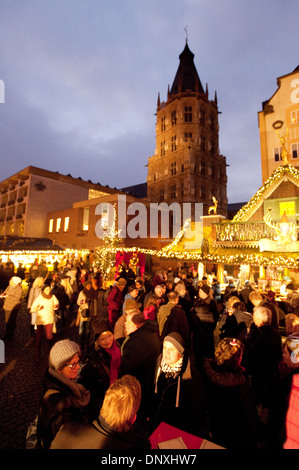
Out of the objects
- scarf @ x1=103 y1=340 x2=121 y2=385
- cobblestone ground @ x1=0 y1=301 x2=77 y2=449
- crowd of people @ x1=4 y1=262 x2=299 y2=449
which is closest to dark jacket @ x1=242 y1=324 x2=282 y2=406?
crowd of people @ x1=4 y1=262 x2=299 y2=449

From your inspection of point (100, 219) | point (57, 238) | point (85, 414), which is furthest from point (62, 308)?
point (57, 238)

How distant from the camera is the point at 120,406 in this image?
178 cm

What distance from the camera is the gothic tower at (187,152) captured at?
52.8 metres

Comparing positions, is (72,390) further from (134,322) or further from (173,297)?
(173,297)

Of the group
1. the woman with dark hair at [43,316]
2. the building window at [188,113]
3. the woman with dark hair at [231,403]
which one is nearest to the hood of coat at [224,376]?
the woman with dark hair at [231,403]

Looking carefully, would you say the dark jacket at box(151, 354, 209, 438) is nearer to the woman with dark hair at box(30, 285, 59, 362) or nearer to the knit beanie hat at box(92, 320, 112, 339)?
the knit beanie hat at box(92, 320, 112, 339)

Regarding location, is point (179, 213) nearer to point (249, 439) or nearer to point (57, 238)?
point (57, 238)

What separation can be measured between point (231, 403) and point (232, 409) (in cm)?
5

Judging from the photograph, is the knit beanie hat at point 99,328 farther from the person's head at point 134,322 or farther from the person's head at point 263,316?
the person's head at point 263,316

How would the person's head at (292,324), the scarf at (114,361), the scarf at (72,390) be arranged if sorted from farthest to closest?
the person's head at (292,324) → the scarf at (114,361) → the scarf at (72,390)

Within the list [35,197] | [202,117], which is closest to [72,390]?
[35,197]

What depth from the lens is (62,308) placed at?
26.6 ft

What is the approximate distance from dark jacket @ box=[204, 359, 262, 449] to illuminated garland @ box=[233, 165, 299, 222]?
42.0 ft

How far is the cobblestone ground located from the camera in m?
3.56
